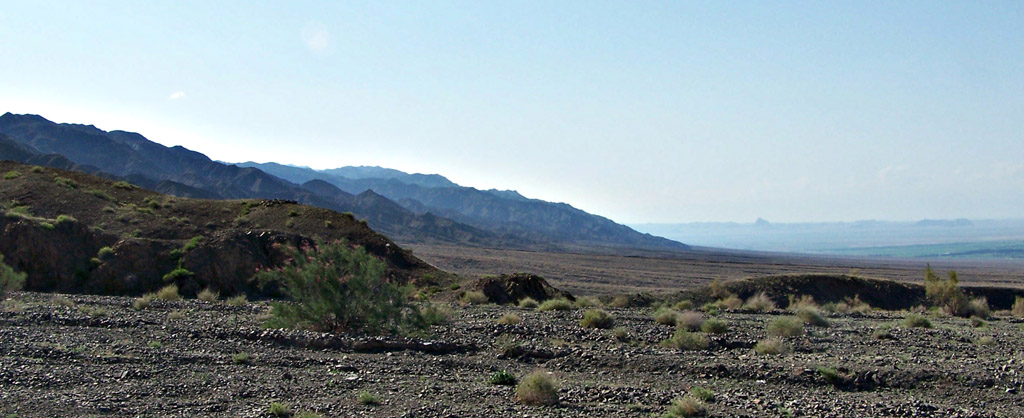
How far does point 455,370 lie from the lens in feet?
42.4

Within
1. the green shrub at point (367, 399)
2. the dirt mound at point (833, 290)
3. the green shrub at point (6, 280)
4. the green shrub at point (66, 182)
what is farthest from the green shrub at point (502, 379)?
the green shrub at point (66, 182)

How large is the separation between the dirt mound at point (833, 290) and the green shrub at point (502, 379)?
88.2 feet

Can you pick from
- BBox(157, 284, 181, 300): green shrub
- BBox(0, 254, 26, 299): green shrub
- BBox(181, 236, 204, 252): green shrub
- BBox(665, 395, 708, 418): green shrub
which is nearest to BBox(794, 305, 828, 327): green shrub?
BBox(665, 395, 708, 418): green shrub

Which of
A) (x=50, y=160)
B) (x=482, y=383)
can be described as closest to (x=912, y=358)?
(x=482, y=383)

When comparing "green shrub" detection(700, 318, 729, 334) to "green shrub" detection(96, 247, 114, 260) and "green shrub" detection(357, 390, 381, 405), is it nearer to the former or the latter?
"green shrub" detection(357, 390, 381, 405)

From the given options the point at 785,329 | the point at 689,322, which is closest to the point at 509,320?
the point at 689,322

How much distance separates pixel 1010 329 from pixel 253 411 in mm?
22302

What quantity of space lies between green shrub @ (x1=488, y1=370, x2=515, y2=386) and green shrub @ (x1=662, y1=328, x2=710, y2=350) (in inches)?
208

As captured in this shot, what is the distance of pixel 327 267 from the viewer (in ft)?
55.7

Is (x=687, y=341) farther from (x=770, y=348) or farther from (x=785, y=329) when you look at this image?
(x=785, y=329)

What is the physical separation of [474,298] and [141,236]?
15.8 metres

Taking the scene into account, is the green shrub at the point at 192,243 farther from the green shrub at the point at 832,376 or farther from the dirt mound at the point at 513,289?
the green shrub at the point at 832,376

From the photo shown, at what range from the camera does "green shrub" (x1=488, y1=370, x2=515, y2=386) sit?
38.9 feet

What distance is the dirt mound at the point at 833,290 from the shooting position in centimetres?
3928
